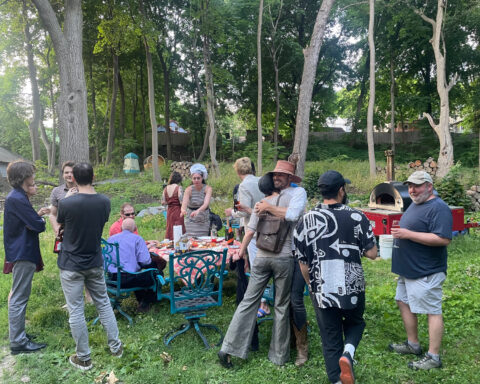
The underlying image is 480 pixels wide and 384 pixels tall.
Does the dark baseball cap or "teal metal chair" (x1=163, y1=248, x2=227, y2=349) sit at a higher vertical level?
the dark baseball cap

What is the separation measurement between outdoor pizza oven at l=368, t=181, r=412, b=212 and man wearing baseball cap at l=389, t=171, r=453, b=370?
4171 mm

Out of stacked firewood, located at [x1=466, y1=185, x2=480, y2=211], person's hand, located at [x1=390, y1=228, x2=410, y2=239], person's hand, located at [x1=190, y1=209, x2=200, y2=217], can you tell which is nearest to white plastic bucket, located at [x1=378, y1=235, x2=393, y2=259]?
person's hand, located at [x1=190, y1=209, x2=200, y2=217]

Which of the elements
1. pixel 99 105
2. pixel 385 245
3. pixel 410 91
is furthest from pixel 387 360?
pixel 99 105

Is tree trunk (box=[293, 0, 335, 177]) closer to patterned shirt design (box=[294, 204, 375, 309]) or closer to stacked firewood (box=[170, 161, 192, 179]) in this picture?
patterned shirt design (box=[294, 204, 375, 309])

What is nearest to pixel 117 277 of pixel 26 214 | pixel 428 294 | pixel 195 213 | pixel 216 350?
pixel 26 214

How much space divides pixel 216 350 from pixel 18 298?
2120 millimetres

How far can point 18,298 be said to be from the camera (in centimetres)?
373

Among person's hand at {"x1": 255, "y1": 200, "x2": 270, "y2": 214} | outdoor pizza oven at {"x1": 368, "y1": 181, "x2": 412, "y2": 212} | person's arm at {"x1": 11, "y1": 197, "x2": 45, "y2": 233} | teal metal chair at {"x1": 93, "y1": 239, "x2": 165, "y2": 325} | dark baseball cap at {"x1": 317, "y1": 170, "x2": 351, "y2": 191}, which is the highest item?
dark baseball cap at {"x1": 317, "y1": 170, "x2": 351, "y2": 191}

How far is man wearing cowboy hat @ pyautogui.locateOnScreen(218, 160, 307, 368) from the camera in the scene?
3230 millimetres

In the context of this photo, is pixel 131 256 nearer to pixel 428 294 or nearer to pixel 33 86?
pixel 428 294

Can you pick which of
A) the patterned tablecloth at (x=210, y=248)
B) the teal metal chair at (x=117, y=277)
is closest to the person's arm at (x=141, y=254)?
the teal metal chair at (x=117, y=277)

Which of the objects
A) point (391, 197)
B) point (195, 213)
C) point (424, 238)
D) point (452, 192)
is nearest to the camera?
point (424, 238)

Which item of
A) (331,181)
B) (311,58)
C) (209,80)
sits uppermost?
(209,80)

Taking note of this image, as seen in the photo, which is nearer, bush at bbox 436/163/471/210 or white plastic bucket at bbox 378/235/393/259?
white plastic bucket at bbox 378/235/393/259
